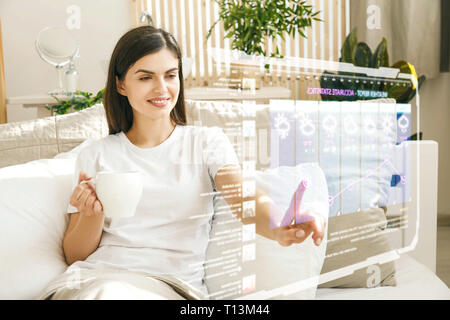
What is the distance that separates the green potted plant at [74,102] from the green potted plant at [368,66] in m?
0.65

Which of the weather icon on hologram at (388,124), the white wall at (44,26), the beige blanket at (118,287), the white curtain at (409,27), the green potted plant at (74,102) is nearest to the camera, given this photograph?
the beige blanket at (118,287)

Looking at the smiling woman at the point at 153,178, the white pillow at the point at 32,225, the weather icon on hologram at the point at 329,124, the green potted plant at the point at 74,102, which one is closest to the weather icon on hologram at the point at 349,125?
the weather icon on hologram at the point at 329,124

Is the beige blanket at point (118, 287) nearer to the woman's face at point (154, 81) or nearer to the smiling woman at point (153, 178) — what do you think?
the smiling woman at point (153, 178)

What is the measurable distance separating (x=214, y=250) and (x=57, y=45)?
0.77m

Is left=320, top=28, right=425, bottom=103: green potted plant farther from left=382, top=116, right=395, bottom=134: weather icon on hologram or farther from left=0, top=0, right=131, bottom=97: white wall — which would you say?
left=0, top=0, right=131, bottom=97: white wall

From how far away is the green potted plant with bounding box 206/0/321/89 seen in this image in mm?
757

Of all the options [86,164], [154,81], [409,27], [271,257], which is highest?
[409,27]

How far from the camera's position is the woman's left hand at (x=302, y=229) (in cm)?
41

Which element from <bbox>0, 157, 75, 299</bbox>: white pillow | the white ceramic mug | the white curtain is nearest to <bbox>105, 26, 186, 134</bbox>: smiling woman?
the white ceramic mug

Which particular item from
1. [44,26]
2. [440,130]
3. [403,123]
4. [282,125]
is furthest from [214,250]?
[44,26]

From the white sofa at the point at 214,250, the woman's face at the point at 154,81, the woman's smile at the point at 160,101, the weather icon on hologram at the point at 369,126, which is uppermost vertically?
the woman's face at the point at 154,81

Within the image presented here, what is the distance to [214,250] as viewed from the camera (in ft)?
1.71

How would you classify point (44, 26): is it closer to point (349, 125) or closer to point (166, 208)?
point (166, 208)
